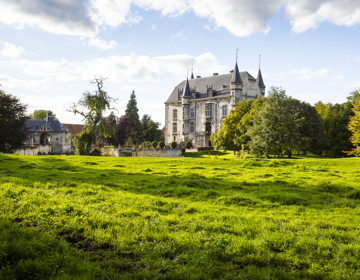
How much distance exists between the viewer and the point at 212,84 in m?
66.7

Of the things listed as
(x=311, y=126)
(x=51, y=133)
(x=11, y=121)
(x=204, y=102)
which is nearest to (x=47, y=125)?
(x=51, y=133)

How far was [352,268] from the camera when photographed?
14.5 feet

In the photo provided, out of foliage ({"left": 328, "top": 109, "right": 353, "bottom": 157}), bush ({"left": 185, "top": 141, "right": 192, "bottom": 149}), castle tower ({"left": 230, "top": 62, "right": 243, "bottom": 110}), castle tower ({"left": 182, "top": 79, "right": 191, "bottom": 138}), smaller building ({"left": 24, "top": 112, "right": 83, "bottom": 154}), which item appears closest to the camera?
foliage ({"left": 328, "top": 109, "right": 353, "bottom": 157})

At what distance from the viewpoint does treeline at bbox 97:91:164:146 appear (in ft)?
216

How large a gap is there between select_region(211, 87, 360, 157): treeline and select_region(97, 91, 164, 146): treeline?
2505cm

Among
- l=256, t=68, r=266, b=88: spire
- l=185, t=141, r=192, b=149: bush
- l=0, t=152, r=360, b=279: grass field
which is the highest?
l=256, t=68, r=266, b=88: spire

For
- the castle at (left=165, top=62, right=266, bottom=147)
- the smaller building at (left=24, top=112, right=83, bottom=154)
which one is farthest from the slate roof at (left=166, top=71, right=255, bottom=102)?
the smaller building at (left=24, top=112, right=83, bottom=154)

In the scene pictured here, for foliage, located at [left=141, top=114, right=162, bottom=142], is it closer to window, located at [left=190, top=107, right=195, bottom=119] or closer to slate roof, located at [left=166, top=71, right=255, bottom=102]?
slate roof, located at [left=166, top=71, right=255, bottom=102]

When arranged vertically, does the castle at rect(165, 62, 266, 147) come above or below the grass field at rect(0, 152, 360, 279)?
above

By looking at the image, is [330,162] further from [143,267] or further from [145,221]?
[143,267]

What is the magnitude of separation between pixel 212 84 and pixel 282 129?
3788 cm

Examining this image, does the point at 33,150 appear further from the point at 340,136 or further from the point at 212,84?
the point at 340,136

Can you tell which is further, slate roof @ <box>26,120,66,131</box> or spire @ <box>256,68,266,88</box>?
slate roof @ <box>26,120,66,131</box>

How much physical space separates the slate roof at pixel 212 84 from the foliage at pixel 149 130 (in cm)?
1332
